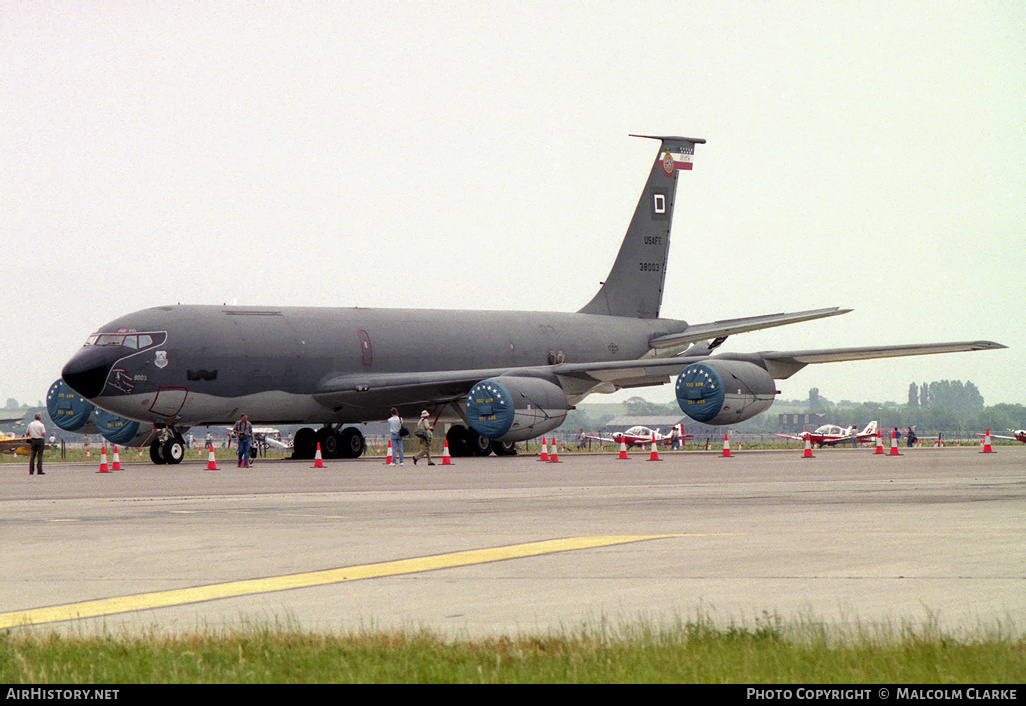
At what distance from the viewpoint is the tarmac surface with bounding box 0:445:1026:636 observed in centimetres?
792

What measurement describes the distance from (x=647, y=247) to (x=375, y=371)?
46.9 ft

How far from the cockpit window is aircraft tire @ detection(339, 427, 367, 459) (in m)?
7.60

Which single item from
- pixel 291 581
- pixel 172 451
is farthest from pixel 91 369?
pixel 291 581

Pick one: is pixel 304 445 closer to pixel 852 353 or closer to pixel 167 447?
pixel 167 447

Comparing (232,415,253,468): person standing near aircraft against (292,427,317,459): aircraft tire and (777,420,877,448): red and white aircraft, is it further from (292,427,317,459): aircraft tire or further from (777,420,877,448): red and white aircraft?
(777,420,877,448): red and white aircraft

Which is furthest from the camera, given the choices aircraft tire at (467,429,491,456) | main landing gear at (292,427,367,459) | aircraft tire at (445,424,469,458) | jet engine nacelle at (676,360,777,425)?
aircraft tire at (445,424,469,458)

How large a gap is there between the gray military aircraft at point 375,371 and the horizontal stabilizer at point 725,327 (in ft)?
0.22

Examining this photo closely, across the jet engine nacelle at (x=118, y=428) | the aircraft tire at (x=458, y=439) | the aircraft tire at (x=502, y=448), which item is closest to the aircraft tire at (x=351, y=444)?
the aircraft tire at (x=458, y=439)

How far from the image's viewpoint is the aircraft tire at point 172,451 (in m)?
35.5

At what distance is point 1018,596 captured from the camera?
8.10 metres

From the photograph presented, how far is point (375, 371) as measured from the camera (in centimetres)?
3916

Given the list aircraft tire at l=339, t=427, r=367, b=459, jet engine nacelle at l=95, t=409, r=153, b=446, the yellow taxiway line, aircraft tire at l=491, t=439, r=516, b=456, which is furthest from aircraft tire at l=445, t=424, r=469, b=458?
the yellow taxiway line

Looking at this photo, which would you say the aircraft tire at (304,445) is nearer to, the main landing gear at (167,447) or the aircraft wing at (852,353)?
the main landing gear at (167,447)

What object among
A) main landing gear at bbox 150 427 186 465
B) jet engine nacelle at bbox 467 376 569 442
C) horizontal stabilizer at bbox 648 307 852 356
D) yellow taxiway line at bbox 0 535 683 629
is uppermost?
horizontal stabilizer at bbox 648 307 852 356
